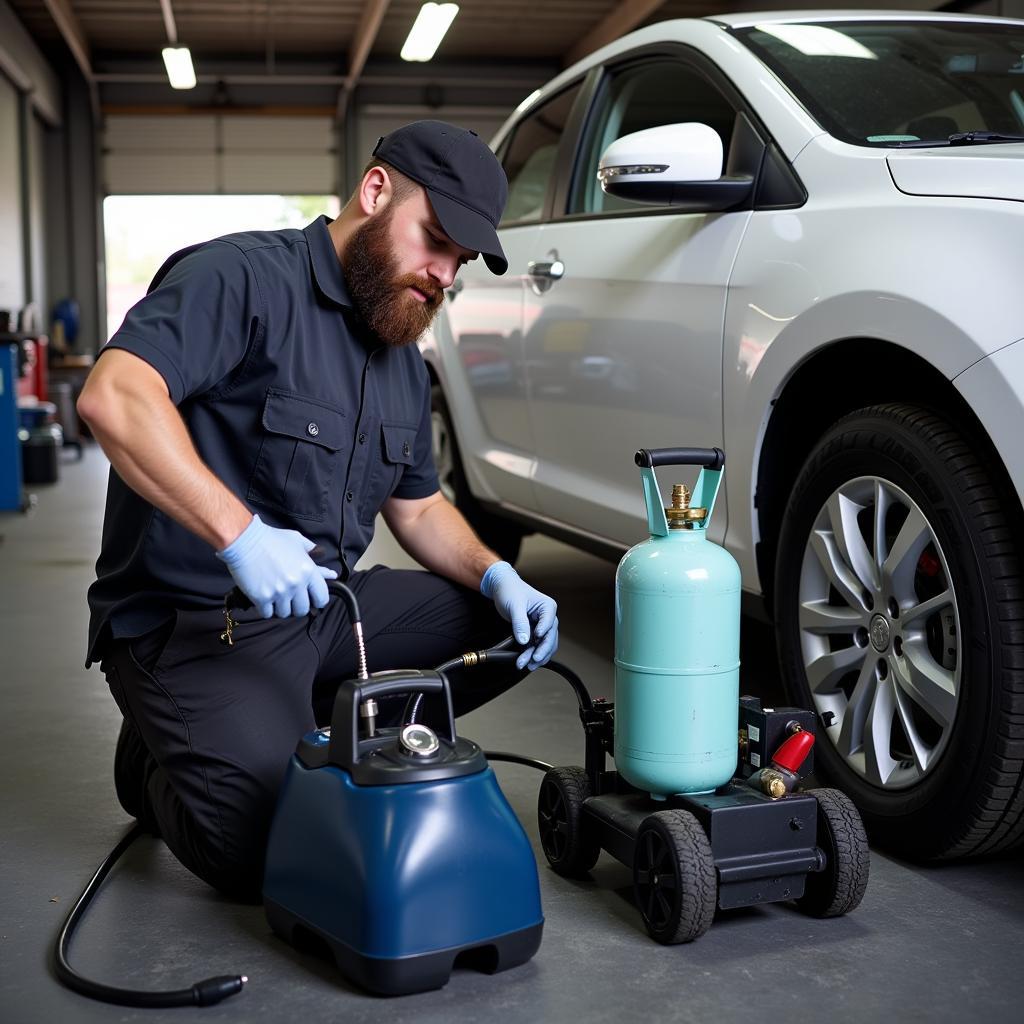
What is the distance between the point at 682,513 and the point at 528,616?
393 millimetres

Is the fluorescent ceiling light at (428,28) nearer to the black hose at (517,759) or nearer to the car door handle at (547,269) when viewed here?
the car door handle at (547,269)

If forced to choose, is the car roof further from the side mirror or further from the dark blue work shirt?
the dark blue work shirt

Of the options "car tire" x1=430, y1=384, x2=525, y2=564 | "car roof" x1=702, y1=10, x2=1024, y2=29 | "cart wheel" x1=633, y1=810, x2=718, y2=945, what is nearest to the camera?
"cart wheel" x1=633, y1=810, x2=718, y2=945

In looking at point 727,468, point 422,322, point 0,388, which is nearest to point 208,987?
point 422,322

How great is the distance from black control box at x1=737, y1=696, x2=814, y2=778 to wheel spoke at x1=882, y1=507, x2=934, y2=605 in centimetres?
24

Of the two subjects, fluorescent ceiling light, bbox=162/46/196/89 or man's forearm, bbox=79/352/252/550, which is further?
fluorescent ceiling light, bbox=162/46/196/89

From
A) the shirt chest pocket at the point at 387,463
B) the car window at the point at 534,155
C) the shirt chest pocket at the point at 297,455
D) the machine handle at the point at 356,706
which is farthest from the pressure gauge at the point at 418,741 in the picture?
the car window at the point at 534,155

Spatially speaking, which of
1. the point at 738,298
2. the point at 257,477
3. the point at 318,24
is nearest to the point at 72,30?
the point at 318,24

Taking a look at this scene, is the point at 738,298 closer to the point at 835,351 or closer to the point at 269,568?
the point at 835,351

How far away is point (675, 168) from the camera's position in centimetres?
221

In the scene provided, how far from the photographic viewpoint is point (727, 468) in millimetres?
2320

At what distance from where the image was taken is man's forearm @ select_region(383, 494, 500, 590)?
2.21 meters

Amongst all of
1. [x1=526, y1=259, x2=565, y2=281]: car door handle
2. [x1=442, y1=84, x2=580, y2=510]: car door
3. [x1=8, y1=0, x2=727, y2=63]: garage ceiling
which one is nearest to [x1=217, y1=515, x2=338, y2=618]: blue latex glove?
[x1=526, y1=259, x2=565, y2=281]: car door handle

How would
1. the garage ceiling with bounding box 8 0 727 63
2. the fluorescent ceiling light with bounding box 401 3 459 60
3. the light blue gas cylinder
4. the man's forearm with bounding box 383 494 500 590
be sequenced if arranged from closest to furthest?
the light blue gas cylinder < the man's forearm with bounding box 383 494 500 590 < the fluorescent ceiling light with bounding box 401 3 459 60 < the garage ceiling with bounding box 8 0 727 63
